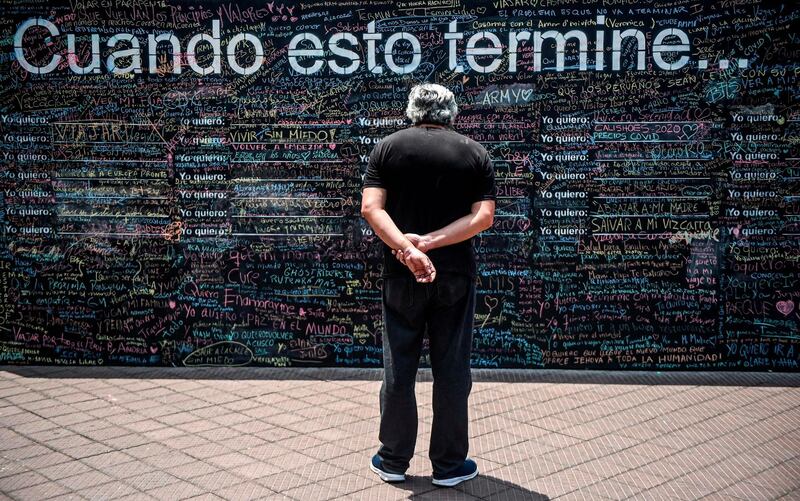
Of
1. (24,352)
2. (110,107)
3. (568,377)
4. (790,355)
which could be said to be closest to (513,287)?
(568,377)

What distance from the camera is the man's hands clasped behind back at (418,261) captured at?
4.98 m

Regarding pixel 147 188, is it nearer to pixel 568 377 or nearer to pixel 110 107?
pixel 110 107

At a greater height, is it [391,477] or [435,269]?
[435,269]

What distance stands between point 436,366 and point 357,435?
1092 mm

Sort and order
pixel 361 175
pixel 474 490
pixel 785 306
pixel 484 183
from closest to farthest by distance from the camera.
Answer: pixel 474 490 → pixel 484 183 → pixel 785 306 → pixel 361 175

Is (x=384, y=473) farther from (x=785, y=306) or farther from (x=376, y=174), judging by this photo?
(x=785, y=306)

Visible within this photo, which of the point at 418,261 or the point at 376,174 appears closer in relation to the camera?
the point at 418,261


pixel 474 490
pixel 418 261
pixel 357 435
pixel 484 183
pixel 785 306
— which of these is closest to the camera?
pixel 418 261

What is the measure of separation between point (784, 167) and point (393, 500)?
4.72 meters

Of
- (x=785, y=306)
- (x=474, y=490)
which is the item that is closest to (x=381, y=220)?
(x=474, y=490)

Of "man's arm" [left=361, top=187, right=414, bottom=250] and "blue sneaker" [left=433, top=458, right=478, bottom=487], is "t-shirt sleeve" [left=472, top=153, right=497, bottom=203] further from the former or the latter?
"blue sneaker" [left=433, top=458, right=478, bottom=487]

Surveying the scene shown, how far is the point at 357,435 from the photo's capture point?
20.2 ft

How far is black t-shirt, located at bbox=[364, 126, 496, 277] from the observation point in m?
5.20

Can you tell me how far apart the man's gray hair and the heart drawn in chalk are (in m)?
3.97
